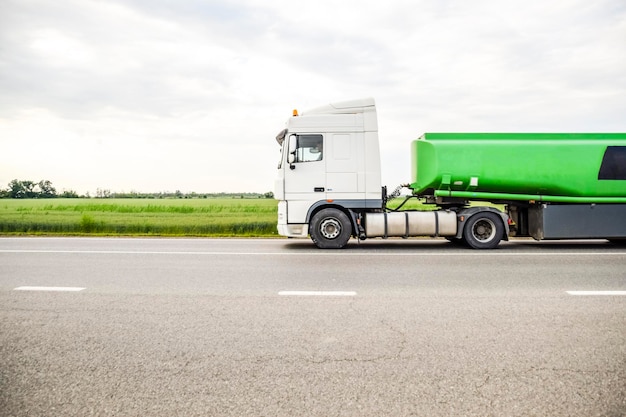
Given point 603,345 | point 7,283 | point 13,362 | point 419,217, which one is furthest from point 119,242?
point 603,345

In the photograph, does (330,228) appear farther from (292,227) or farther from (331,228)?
(292,227)

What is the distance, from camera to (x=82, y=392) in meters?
3.32

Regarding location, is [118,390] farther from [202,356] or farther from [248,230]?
[248,230]

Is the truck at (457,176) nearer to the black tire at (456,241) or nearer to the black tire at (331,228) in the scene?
the black tire at (331,228)

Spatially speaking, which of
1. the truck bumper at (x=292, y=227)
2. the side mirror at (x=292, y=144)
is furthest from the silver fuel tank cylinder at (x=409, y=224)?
the side mirror at (x=292, y=144)

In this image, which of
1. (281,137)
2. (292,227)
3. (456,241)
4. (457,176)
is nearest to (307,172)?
(281,137)

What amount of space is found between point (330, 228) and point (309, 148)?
196 cm

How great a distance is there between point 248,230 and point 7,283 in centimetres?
1138

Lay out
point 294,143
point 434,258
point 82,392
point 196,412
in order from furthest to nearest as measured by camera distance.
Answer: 1. point 294,143
2. point 434,258
3. point 82,392
4. point 196,412

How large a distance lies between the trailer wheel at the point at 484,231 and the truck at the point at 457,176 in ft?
0.08

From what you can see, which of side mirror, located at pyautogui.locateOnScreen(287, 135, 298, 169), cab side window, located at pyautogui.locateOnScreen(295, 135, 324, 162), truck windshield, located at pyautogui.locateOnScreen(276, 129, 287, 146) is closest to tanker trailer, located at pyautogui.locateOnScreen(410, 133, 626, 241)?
cab side window, located at pyautogui.locateOnScreen(295, 135, 324, 162)

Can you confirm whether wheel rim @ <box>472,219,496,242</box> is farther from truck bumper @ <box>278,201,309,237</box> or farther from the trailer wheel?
truck bumper @ <box>278,201,309,237</box>

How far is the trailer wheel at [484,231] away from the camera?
39.1 feet

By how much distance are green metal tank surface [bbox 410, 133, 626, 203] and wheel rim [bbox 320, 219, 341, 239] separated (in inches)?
98.6
